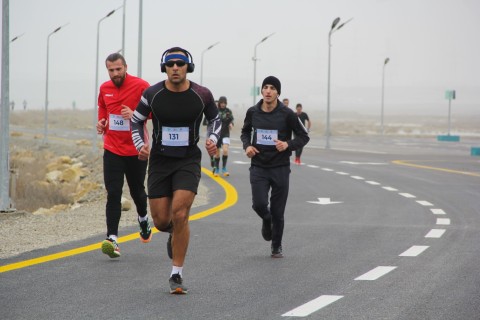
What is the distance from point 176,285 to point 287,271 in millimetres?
1788

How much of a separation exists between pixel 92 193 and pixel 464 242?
1205cm

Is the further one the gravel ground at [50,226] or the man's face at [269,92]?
the gravel ground at [50,226]

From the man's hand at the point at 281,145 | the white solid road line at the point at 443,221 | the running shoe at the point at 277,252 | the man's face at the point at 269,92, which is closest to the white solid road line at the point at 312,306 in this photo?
the running shoe at the point at 277,252

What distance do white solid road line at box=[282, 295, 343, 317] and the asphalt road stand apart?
0.05 feet

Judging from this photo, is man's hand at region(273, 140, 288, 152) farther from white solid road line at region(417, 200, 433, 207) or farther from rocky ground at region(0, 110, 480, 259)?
white solid road line at region(417, 200, 433, 207)

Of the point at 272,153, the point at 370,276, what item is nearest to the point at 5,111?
the point at 272,153

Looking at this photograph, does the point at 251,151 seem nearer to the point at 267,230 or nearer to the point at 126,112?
the point at 267,230

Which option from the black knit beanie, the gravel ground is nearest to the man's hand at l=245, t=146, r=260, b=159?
the black knit beanie

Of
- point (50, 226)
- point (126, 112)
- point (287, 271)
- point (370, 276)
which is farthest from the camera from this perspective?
point (50, 226)

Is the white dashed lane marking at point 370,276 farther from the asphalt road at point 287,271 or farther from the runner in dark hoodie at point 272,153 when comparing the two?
the runner in dark hoodie at point 272,153

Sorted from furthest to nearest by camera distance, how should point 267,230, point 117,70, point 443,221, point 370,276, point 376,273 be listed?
point 443,221, point 267,230, point 117,70, point 376,273, point 370,276

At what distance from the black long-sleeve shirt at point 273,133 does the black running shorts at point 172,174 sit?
2.32 meters

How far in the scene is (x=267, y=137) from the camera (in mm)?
11719

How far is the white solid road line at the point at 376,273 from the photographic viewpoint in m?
9.84
